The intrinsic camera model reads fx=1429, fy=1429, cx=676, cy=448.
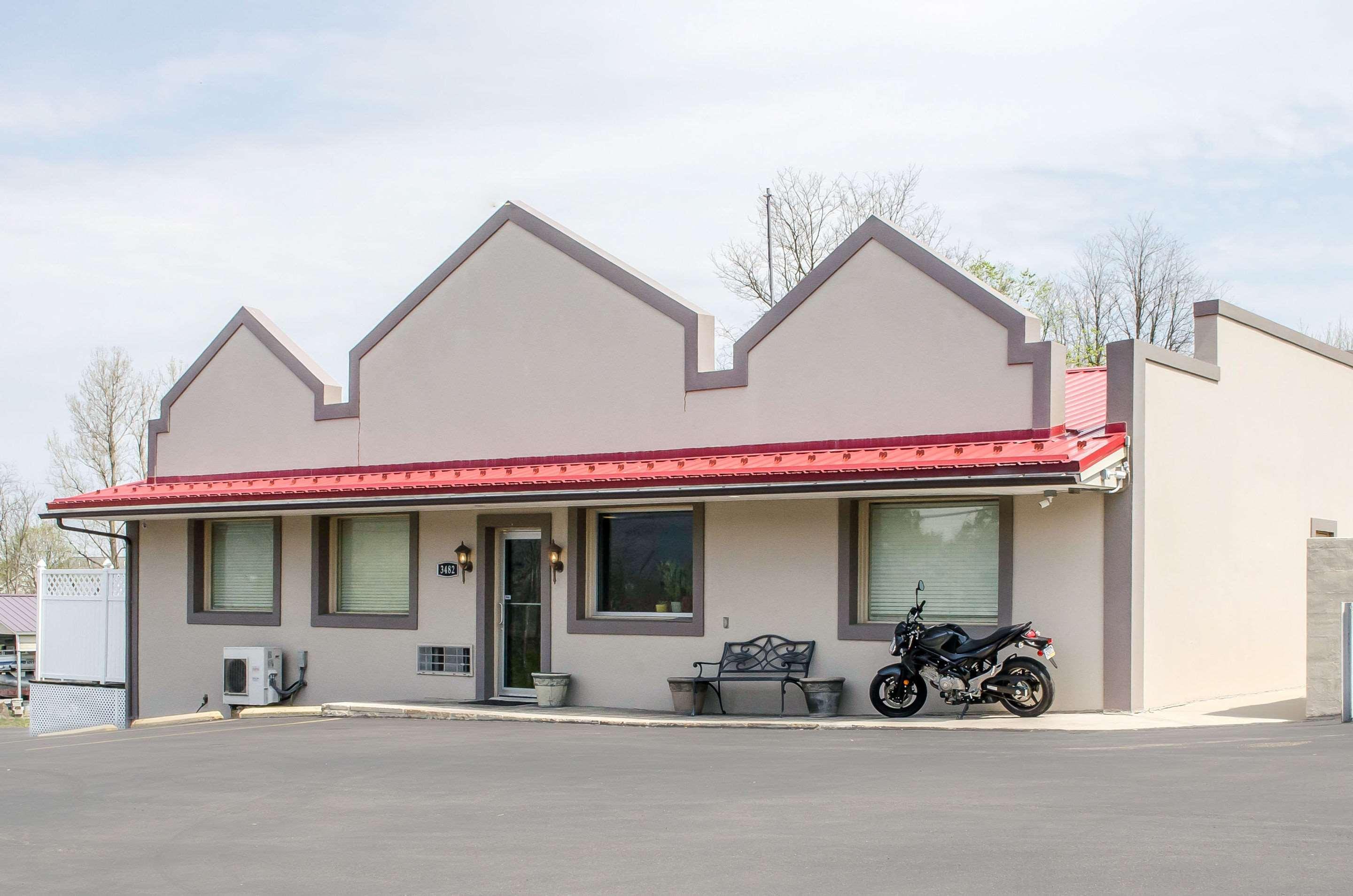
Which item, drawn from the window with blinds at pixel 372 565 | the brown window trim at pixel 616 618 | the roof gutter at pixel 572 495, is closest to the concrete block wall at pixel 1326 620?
the roof gutter at pixel 572 495

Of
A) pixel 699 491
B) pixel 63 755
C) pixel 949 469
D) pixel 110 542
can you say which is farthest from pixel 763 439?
pixel 110 542

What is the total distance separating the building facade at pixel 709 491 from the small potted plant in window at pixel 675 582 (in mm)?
53

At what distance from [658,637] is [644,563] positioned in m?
0.96

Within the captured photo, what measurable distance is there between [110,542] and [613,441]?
133 feet

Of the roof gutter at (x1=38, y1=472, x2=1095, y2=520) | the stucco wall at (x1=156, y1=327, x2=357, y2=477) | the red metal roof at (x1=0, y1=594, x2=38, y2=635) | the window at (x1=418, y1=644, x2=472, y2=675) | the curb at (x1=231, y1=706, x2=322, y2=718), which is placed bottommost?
the red metal roof at (x1=0, y1=594, x2=38, y2=635)

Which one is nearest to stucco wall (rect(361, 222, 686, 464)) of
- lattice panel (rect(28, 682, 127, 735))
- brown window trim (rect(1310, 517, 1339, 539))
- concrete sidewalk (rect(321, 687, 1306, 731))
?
concrete sidewalk (rect(321, 687, 1306, 731))

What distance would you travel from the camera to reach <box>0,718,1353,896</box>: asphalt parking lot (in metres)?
7.23

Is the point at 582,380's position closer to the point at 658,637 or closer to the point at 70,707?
the point at 658,637

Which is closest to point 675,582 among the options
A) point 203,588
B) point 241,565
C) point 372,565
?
point 372,565

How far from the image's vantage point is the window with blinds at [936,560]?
15.0 metres

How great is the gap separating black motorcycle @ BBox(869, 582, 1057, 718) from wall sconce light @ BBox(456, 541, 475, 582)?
5897 millimetres

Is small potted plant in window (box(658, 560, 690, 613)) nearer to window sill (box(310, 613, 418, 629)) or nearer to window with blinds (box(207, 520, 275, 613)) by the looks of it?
window sill (box(310, 613, 418, 629))

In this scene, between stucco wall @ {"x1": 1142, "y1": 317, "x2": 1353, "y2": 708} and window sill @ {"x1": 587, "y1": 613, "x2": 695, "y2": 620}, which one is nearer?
stucco wall @ {"x1": 1142, "y1": 317, "x2": 1353, "y2": 708}

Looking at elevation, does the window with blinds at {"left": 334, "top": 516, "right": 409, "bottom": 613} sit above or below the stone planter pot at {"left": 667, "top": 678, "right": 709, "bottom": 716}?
above
